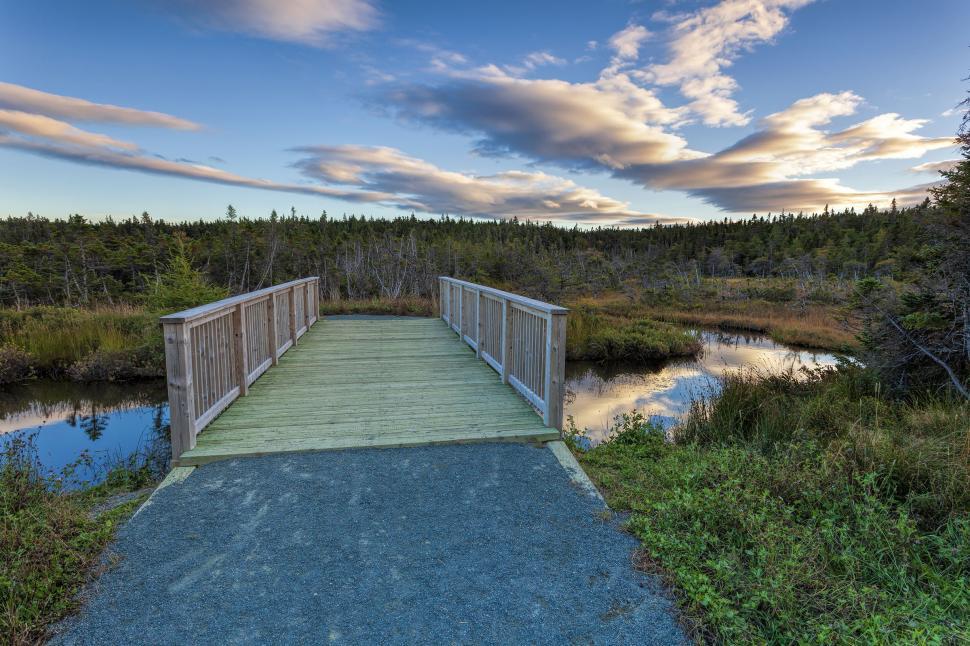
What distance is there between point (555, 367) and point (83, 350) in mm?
10424

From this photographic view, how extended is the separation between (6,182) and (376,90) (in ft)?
43.3

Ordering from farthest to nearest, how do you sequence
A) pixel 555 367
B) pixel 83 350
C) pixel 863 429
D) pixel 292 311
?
pixel 83 350, pixel 292 311, pixel 555 367, pixel 863 429

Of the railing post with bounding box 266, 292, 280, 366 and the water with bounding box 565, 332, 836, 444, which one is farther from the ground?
the railing post with bounding box 266, 292, 280, 366

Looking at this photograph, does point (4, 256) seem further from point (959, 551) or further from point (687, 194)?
point (687, 194)

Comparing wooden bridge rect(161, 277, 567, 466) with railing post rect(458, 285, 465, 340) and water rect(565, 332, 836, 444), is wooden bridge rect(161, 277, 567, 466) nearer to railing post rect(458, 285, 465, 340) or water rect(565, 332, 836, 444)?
railing post rect(458, 285, 465, 340)

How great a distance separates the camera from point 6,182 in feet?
48.4

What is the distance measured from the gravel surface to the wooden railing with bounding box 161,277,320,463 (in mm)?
514

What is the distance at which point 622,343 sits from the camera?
11.7 meters

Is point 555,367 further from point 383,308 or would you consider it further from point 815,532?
point 383,308

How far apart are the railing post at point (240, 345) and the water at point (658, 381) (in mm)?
4014

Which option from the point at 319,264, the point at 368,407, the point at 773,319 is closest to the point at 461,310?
the point at 368,407

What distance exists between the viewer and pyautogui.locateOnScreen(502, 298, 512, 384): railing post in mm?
5020

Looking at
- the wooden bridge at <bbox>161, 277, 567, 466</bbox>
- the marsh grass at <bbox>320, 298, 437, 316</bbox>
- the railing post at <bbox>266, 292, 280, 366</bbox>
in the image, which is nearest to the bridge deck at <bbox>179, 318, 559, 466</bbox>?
the wooden bridge at <bbox>161, 277, 567, 466</bbox>

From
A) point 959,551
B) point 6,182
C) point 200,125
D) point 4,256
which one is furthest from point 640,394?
point 4,256
